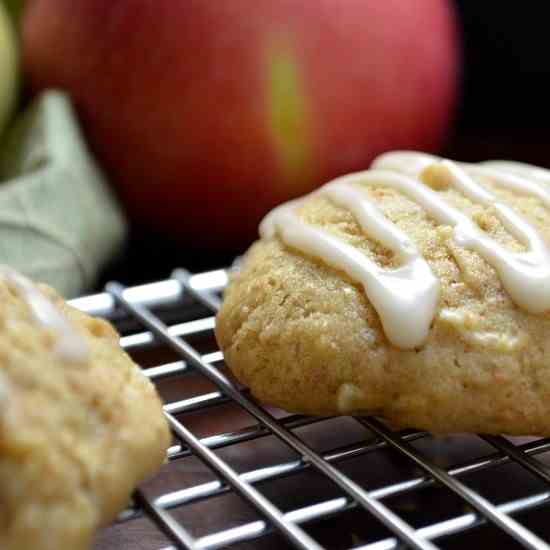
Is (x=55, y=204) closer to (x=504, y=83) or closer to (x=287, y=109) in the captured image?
(x=287, y=109)

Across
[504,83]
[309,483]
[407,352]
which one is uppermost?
[504,83]

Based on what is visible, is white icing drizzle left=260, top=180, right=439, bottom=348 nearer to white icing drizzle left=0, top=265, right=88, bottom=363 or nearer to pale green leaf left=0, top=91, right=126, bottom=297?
white icing drizzle left=0, top=265, right=88, bottom=363

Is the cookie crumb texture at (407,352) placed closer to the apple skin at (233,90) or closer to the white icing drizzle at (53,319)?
the white icing drizzle at (53,319)

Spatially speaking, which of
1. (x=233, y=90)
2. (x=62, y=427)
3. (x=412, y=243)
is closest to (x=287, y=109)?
(x=233, y=90)

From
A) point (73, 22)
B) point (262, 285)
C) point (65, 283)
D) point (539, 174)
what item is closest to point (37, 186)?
point (65, 283)

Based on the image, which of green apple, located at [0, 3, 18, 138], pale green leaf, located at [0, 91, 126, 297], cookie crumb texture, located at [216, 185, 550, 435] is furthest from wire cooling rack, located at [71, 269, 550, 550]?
green apple, located at [0, 3, 18, 138]

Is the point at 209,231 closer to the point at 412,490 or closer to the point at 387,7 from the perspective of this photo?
the point at 387,7
